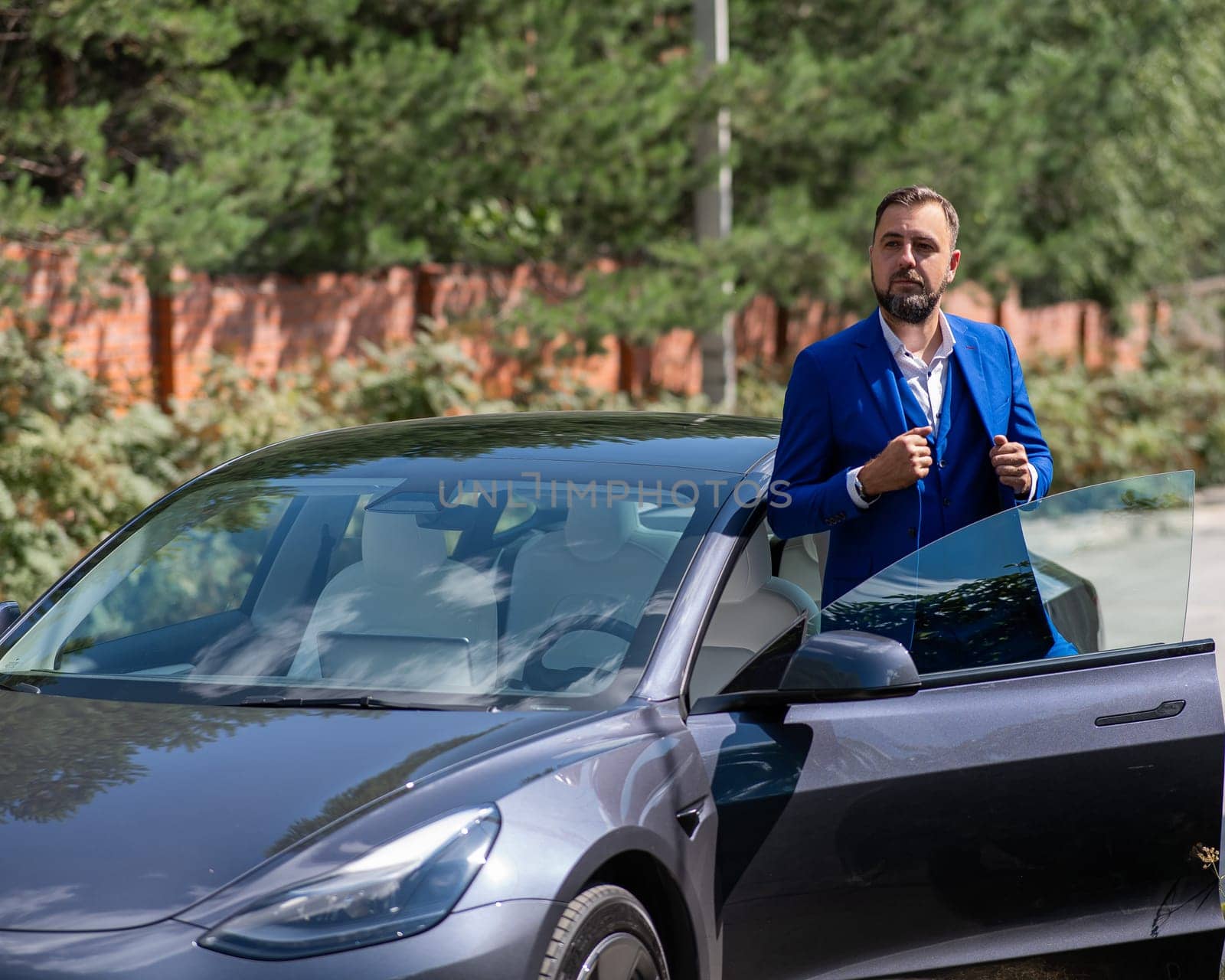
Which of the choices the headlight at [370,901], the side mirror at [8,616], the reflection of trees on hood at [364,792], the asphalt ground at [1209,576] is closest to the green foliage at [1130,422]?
the asphalt ground at [1209,576]

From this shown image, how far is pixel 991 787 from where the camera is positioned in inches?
147

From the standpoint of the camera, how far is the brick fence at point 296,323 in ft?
32.7

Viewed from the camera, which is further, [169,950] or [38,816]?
[38,816]

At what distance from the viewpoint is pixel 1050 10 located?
2128 centimetres

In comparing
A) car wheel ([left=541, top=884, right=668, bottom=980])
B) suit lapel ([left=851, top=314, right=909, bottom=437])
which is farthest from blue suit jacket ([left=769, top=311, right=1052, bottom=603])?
car wheel ([left=541, top=884, right=668, bottom=980])

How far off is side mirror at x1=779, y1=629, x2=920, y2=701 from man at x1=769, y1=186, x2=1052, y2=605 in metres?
0.61

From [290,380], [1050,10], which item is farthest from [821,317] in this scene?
[290,380]

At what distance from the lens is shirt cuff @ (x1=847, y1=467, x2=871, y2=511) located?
13.1 ft

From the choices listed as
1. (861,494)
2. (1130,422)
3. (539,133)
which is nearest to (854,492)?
(861,494)

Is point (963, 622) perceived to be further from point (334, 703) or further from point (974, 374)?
point (334, 703)

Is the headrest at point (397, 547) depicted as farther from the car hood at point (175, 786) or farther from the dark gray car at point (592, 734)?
the car hood at point (175, 786)

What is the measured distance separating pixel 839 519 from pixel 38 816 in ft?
6.00

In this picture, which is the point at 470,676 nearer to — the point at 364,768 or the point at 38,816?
the point at 364,768

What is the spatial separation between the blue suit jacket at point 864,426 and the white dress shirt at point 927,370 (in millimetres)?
22
